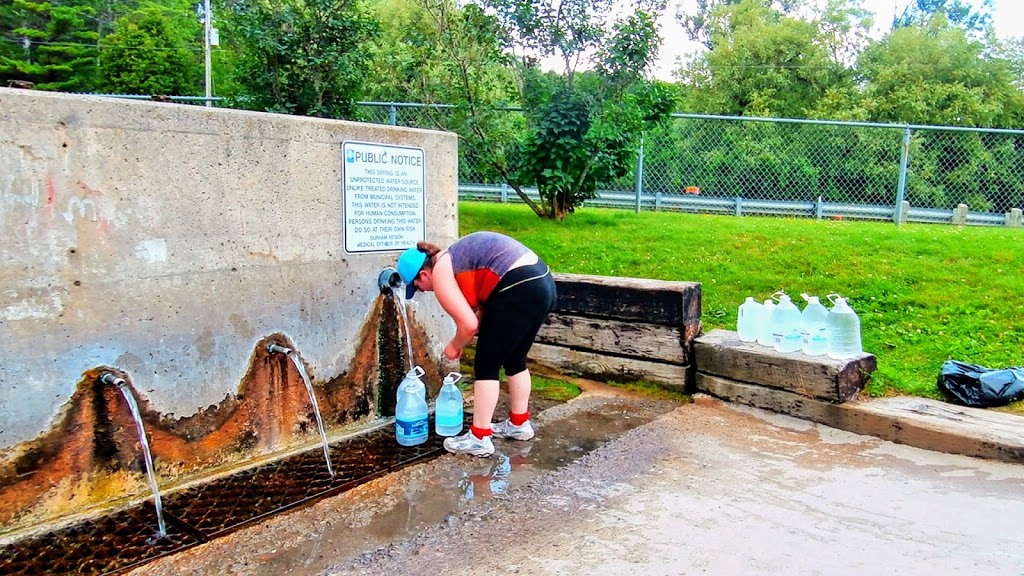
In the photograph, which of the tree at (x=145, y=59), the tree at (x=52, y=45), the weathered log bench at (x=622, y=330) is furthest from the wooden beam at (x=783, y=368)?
the tree at (x=52, y=45)

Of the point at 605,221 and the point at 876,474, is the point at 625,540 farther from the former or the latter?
the point at 605,221

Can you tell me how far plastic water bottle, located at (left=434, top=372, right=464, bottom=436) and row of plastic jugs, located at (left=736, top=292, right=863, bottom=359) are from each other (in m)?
2.20

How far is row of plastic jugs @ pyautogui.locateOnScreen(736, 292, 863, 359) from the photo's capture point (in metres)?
4.74

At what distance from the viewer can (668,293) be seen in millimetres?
5238

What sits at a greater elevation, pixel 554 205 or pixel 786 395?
pixel 554 205

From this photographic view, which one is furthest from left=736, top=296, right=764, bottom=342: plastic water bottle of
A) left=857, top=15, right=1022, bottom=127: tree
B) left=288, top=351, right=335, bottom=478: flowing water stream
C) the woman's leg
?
left=857, top=15, right=1022, bottom=127: tree

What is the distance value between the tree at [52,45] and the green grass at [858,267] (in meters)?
29.1

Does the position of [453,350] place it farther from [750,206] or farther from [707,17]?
[707,17]

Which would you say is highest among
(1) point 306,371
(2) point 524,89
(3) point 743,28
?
(3) point 743,28

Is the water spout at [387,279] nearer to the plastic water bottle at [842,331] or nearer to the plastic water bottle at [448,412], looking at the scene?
the plastic water bottle at [448,412]

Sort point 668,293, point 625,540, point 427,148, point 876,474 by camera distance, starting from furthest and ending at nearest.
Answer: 1. point 668,293
2. point 427,148
3. point 876,474
4. point 625,540

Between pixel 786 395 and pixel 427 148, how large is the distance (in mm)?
2888

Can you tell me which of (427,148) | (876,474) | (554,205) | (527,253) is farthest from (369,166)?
(554,205)

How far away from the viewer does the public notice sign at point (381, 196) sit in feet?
14.5
